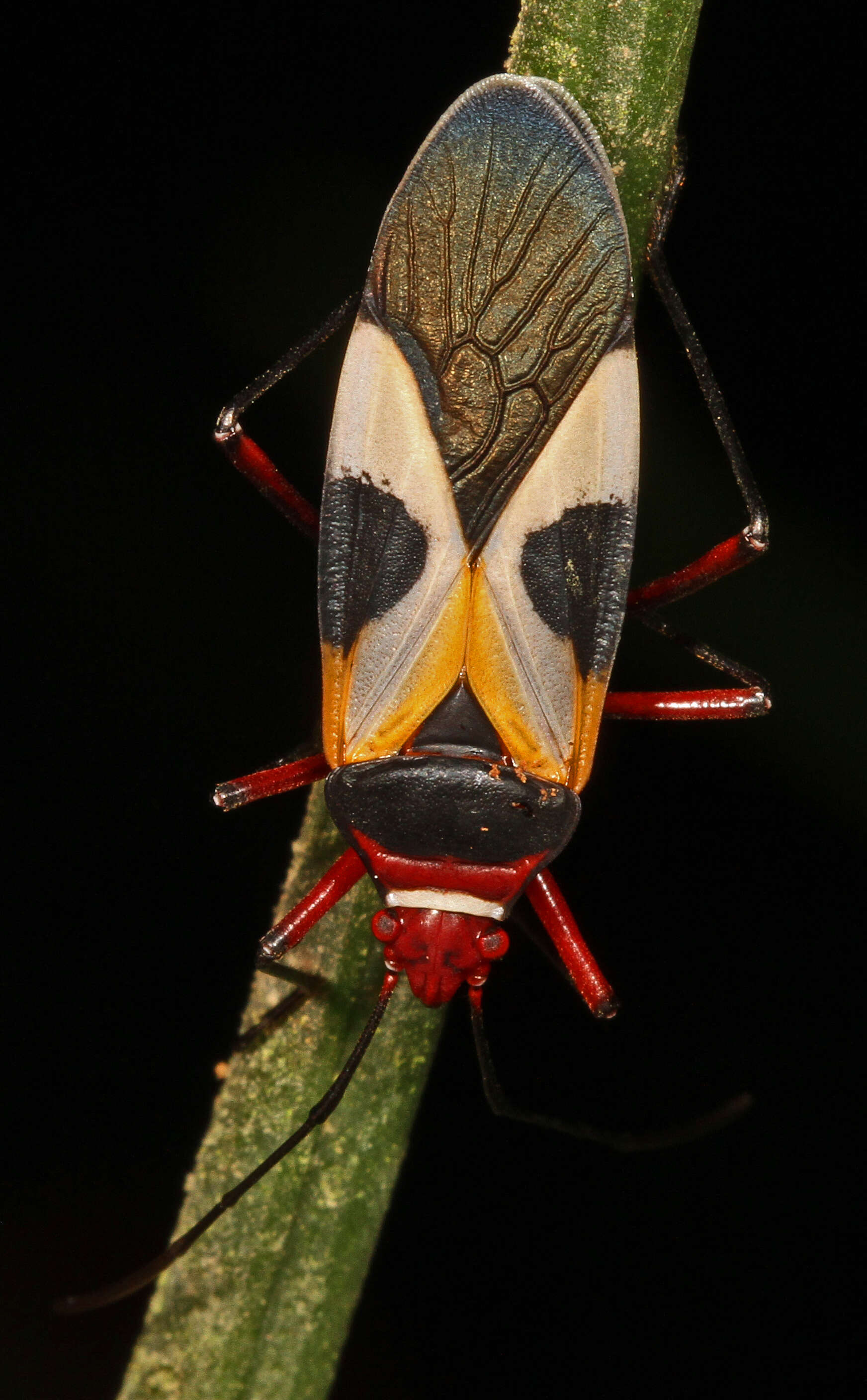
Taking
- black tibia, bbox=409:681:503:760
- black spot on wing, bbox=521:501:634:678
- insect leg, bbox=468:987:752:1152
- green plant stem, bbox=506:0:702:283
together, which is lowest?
insect leg, bbox=468:987:752:1152

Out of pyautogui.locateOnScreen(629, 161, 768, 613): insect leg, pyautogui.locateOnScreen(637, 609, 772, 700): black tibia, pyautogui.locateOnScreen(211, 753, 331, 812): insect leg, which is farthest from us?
pyautogui.locateOnScreen(637, 609, 772, 700): black tibia

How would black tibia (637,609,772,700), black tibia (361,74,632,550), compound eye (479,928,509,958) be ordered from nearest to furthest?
black tibia (361,74,632,550)
compound eye (479,928,509,958)
black tibia (637,609,772,700)

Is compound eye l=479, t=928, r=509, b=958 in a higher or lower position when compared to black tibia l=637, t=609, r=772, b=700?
lower

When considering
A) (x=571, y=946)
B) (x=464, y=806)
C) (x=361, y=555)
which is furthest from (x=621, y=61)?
(x=571, y=946)

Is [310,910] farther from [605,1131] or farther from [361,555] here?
[605,1131]

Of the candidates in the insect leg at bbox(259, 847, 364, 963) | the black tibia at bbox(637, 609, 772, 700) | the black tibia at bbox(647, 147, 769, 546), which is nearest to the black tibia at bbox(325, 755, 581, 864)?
the insect leg at bbox(259, 847, 364, 963)

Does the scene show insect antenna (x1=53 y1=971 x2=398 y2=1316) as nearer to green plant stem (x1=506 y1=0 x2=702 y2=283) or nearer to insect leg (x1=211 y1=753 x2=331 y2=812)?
insect leg (x1=211 y1=753 x2=331 y2=812)

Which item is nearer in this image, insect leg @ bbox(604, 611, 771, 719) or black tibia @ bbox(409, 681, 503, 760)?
black tibia @ bbox(409, 681, 503, 760)

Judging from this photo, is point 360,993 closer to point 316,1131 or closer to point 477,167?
point 316,1131
